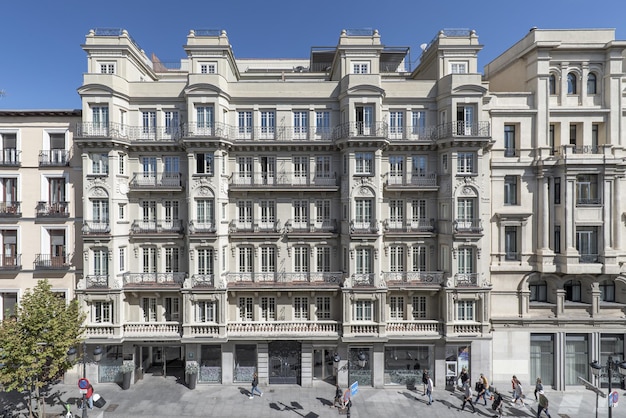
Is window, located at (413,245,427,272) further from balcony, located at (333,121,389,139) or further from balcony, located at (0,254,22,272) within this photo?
balcony, located at (0,254,22,272)

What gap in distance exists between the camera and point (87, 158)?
2522cm

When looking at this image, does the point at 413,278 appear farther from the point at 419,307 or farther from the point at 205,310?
the point at 205,310

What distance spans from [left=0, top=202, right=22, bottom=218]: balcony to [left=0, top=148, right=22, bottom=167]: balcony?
3.06 meters

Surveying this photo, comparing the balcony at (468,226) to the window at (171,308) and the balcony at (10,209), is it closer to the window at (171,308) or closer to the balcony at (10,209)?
the window at (171,308)

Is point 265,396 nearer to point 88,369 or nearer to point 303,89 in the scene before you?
point 88,369

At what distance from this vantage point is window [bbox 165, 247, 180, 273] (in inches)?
1051

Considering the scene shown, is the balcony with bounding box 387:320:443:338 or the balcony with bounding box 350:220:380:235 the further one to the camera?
the balcony with bounding box 387:320:443:338

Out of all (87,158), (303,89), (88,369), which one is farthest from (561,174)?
(88,369)

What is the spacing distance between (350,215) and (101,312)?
20128mm

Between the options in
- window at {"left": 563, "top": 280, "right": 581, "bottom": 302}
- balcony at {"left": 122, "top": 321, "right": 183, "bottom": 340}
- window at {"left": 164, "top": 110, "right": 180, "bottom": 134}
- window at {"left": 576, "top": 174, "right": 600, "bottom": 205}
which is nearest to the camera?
balcony at {"left": 122, "top": 321, "right": 183, "bottom": 340}

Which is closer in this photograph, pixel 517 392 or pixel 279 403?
pixel 517 392

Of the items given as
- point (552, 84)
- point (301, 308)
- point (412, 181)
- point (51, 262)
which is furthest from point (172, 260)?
point (552, 84)

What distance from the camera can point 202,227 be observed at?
84.2 ft

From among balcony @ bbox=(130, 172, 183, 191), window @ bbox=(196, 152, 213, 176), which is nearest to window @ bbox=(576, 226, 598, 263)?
window @ bbox=(196, 152, 213, 176)
